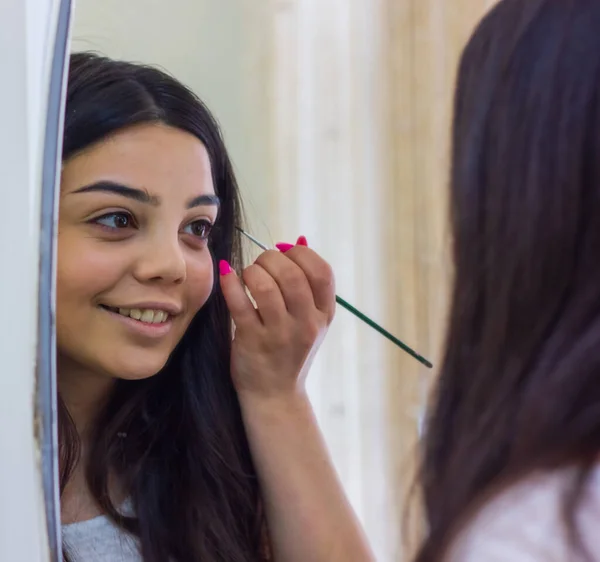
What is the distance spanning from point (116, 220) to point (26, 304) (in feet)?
0.72

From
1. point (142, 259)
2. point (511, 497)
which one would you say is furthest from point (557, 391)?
point (142, 259)

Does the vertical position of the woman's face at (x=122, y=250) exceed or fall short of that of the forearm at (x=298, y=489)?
it exceeds it

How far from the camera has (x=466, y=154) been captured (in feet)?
1.31

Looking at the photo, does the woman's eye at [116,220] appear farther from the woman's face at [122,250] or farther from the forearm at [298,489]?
the forearm at [298,489]

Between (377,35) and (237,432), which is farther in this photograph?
(377,35)

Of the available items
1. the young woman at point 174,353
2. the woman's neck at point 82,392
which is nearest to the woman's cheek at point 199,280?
the young woman at point 174,353

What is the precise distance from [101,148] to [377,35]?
0.46m

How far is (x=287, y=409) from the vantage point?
2.10 feet

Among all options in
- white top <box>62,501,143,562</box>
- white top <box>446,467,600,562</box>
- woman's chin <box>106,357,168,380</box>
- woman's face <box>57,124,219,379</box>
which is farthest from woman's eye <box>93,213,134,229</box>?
white top <box>446,467,600,562</box>

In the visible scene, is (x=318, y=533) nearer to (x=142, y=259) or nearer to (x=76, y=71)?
(x=142, y=259)

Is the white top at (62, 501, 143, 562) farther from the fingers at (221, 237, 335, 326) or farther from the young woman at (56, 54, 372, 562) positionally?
the fingers at (221, 237, 335, 326)

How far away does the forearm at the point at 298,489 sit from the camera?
0.62 m

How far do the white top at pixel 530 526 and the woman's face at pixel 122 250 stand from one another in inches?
12.5

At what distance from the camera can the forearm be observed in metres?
0.62
